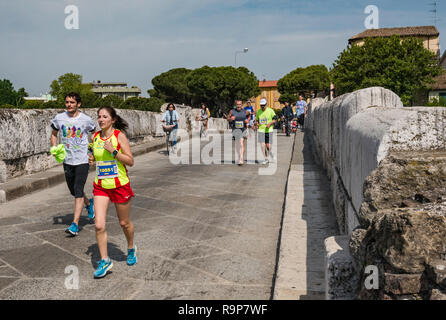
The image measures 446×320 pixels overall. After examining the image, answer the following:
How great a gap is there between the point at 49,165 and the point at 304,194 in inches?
211

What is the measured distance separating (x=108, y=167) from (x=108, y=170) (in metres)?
0.03

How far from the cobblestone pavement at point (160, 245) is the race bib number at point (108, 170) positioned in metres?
0.76

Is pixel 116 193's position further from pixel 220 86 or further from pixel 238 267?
pixel 220 86

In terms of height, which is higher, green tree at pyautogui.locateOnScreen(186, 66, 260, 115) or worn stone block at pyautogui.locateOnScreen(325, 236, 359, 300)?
green tree at pyautogui.locateOnScreen(186, 66, 260, 115)

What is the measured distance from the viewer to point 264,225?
17.3 feet

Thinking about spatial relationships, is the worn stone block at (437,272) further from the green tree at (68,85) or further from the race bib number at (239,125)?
the green tree at (68,85)

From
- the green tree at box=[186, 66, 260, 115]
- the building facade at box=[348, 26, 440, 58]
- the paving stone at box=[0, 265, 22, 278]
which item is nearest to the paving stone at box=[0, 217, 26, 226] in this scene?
the paving stone at box=[0, 265, 22, 278]

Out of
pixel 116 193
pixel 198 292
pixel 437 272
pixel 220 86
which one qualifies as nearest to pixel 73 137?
pixel 116 193

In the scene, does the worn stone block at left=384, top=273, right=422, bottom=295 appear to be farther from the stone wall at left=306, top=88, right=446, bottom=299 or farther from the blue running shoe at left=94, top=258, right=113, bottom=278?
the blue running shoe at left=94, top=258, right=113, bottom=278

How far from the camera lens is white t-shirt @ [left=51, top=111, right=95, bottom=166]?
5176mm

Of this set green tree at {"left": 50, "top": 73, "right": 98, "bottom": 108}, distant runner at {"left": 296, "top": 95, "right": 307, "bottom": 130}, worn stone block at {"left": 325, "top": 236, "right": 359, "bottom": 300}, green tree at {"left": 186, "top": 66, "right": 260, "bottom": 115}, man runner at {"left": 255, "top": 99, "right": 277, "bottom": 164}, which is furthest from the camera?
green tree at {"left": 50, "top": 73, "right": 98, "bottom": 108}

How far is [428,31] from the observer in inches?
2958

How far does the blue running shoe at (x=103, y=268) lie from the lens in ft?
11.8
